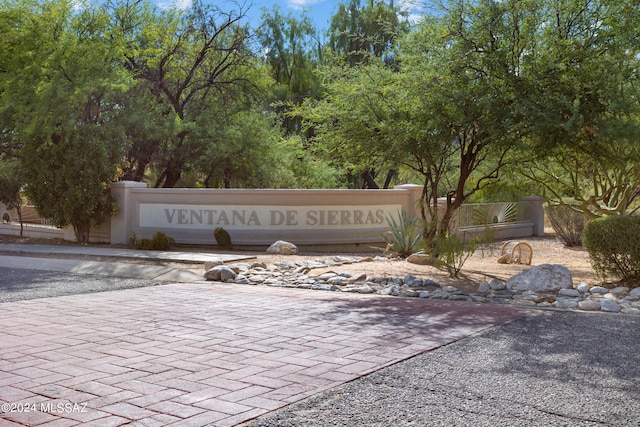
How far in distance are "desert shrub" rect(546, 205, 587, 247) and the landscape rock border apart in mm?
11178

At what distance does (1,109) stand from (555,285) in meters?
16.1

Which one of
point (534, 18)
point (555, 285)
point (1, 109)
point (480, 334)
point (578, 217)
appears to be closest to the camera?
point (480, 334)

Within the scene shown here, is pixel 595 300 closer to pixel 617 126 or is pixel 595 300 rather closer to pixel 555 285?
pixel 555 285

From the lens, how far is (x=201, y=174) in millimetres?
28812

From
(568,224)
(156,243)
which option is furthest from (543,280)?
(568,224)

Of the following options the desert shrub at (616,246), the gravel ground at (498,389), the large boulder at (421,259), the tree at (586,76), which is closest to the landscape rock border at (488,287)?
the desert shrub at (616,246)

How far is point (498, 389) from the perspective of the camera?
5648 millimetres

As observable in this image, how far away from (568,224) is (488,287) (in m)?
12.3

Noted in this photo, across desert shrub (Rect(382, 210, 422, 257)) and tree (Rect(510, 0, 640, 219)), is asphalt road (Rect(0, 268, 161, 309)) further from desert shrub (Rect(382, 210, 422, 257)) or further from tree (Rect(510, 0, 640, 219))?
tree (Rect(510, 0, 640, 219))

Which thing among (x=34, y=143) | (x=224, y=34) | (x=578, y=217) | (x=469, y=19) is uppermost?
(x=224, y=34)

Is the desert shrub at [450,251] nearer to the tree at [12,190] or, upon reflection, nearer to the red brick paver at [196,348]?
the red brick paver at [196,348]

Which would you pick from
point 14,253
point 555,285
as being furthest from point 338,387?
point 14,253

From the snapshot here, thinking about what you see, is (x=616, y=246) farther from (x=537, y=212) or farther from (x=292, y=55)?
(x=292, y=55)

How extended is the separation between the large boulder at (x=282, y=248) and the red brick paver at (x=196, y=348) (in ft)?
23.8
